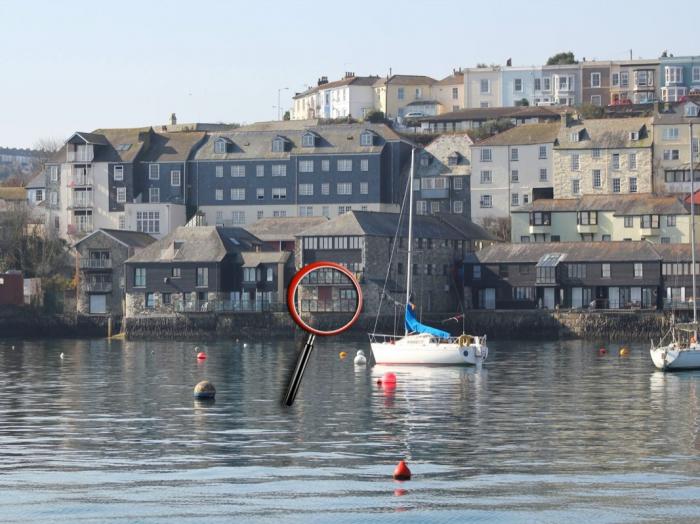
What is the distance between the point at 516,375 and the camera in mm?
78312

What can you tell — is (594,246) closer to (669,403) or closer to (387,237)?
(387,237)

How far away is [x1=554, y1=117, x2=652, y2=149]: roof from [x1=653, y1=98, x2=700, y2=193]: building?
48.8 inches

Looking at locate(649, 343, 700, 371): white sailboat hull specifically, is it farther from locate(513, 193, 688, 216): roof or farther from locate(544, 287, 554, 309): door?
locate(513, 193, 688, 216): roof

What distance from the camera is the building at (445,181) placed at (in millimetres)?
144250

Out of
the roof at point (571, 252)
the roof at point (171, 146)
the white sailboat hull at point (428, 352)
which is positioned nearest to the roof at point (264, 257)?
the roof at point (571, 252)

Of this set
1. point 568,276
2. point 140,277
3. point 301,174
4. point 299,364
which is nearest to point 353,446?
point 299,364

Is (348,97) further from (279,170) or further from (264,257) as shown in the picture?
(264,257)

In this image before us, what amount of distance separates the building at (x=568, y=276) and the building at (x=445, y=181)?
18.2m

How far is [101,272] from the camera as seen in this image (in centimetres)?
13075

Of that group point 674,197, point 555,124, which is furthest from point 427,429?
point 555,124

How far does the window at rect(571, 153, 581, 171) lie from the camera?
5487 inches

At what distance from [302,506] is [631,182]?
105903 millimetres

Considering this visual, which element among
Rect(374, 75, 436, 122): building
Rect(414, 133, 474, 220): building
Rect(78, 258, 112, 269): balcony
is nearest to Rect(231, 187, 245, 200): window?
Rect(414, 133, 474, 220): building

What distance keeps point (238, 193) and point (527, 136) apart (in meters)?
27.8
